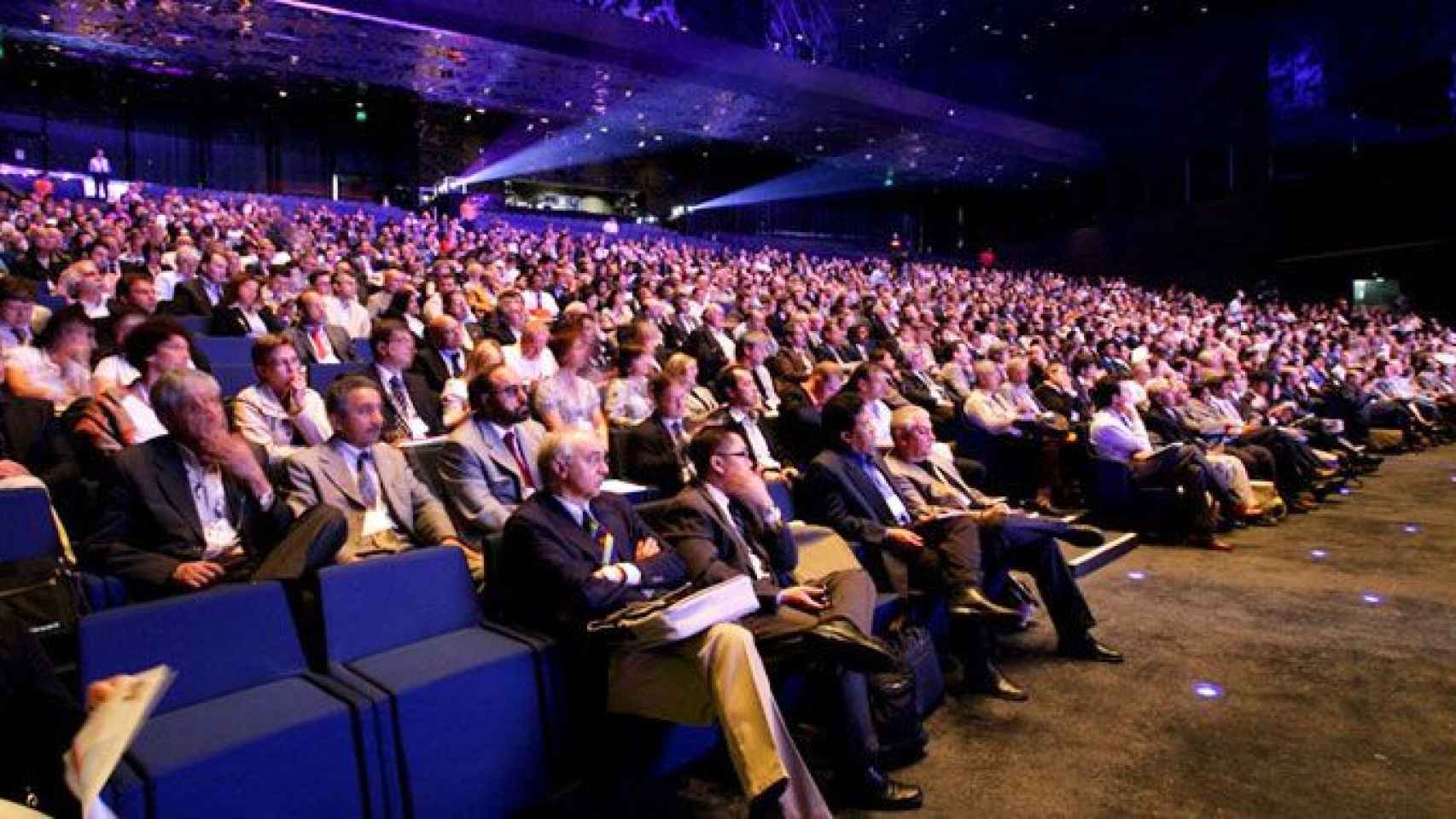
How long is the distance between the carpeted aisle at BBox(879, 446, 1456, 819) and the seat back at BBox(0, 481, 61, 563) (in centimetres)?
222

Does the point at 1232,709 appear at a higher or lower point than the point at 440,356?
lower

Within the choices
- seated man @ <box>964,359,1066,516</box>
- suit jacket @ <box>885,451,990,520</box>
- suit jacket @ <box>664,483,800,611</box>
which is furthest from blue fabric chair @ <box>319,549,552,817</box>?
seated man @ <box>964,359,1066,516</box>

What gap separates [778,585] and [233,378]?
9.99ft

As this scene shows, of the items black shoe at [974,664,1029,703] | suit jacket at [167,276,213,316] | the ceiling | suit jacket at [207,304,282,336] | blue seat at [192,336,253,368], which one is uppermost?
the ceiling

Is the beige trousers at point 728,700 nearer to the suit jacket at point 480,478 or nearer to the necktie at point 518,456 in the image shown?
the suit jacket at point 480,478

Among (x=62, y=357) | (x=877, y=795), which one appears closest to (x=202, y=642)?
(x=877, y=795)

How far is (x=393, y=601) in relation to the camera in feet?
7.36

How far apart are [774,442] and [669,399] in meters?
1.01

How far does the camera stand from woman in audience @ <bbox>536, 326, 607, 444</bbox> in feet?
13.4

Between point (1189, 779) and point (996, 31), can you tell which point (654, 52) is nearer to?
point (996, 31)

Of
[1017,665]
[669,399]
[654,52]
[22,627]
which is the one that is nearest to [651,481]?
[669,399]

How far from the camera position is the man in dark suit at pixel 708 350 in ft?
23.2

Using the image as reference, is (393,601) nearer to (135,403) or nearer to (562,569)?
(562,569)

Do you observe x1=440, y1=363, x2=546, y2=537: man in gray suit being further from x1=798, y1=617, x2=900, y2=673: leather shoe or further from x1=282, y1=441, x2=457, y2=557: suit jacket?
x1=798, y1=617, x2=900, y2=673: leather shoe
